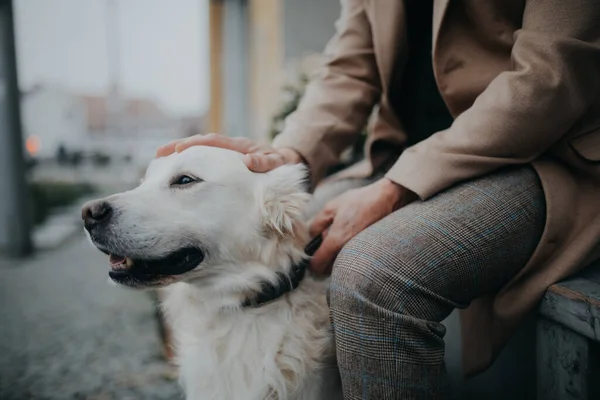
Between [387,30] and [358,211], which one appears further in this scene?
[387,30]

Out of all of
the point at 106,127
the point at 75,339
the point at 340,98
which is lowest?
the point at 106,127

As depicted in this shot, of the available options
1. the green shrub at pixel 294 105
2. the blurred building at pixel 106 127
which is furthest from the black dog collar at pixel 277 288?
the blurred building at pixel 106 127

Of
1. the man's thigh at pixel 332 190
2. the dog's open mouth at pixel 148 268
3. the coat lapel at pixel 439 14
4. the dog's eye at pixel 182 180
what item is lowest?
the dog's open mouth at pixel 148 268

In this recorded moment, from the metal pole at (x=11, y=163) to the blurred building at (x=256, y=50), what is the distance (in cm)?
212

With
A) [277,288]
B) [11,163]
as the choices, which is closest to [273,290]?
[277,288]

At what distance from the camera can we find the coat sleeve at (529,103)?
1011 mm

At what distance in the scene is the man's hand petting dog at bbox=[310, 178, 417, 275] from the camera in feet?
3.84

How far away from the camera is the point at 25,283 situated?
11.6 feet

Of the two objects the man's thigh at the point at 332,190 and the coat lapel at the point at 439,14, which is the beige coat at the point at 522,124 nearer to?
the coat lapel at the point at 439,14

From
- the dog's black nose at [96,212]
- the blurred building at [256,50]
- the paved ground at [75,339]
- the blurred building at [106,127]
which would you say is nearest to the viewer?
the dog's black nose at [96,212]

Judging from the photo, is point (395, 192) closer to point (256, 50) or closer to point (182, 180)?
point (182, 180)

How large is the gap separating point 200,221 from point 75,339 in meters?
1.73

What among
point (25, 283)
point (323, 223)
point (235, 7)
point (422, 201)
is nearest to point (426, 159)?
→ point (422, 201)

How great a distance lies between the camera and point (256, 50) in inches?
271
